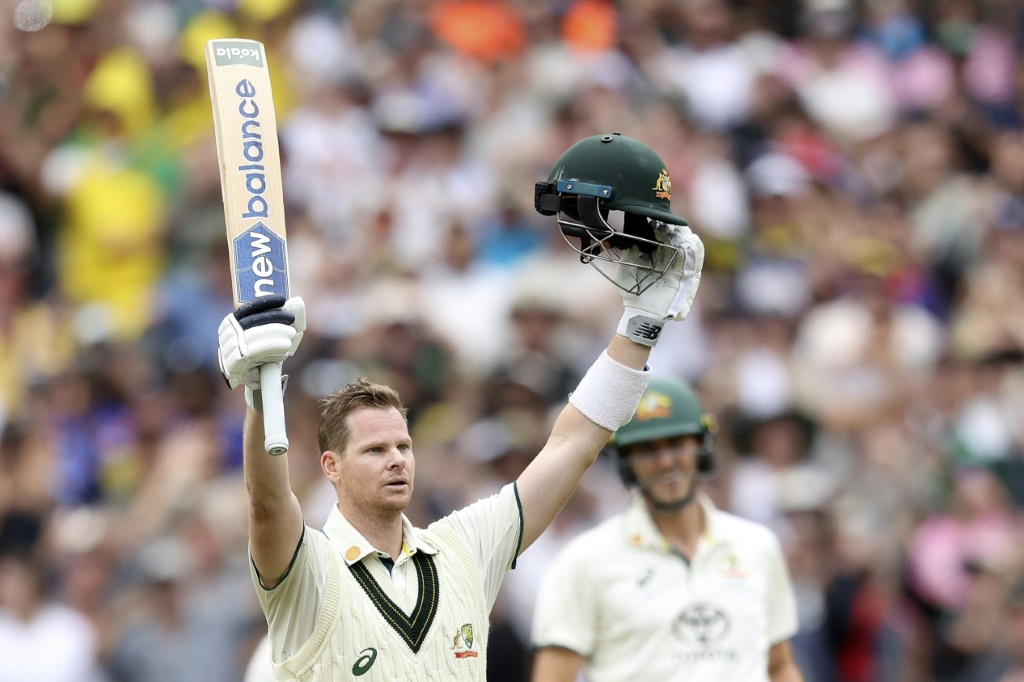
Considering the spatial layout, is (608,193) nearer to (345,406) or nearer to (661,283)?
(661,283)

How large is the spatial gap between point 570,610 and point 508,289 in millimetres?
4325

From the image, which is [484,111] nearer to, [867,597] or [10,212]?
[10,212]

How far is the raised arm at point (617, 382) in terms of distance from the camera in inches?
199

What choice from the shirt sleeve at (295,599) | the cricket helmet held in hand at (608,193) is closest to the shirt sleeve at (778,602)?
the cricket helmet held in hand at (608,193)

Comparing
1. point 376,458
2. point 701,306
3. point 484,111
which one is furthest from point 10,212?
point 376,458

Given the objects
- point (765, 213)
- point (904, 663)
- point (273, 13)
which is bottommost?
point (904, 663)

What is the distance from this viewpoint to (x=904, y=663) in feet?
28.9

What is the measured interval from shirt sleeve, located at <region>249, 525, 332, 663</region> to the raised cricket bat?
746 mm

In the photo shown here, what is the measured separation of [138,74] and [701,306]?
4559 millimetres

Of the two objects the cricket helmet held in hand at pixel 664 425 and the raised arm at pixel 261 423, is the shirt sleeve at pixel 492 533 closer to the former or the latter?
the raised arm at pixel 261 423

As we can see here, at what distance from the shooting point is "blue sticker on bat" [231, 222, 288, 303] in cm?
456

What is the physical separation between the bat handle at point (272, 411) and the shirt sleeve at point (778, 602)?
9.99 feet

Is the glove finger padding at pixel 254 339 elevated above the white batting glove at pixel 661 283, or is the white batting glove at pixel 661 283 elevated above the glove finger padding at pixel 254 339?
the white batting glove at pixel 661 283

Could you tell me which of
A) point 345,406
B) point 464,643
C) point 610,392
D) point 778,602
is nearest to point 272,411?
point 345,406
